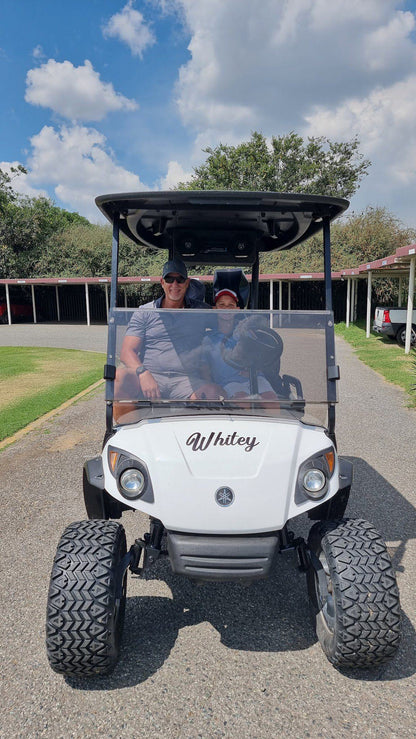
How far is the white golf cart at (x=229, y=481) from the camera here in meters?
2.02

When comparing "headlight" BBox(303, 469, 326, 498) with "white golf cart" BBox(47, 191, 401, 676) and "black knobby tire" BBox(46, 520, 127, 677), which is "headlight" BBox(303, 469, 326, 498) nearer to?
"white golf cart" BBox(47, 191, 401, 676)

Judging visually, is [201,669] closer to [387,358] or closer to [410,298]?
[387,358]

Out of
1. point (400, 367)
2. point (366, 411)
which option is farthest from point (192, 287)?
point (400, 367)

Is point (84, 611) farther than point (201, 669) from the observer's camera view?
No

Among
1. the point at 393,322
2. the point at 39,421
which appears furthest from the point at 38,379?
the point at 393,322

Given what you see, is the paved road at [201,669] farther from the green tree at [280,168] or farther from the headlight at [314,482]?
the green tree at [280,168]

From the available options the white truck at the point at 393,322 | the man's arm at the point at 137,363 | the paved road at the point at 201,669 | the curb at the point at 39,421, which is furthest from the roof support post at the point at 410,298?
the man's arm at the point at 137,363

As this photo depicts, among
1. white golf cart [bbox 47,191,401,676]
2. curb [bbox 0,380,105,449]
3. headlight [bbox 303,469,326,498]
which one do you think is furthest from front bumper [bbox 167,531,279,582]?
curb [bbox 0,380,105,449]

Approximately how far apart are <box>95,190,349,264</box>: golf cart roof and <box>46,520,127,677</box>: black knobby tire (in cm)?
162

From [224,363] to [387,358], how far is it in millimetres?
11129

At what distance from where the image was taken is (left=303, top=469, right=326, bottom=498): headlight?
83.5 inches

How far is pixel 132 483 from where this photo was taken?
214 centimetres

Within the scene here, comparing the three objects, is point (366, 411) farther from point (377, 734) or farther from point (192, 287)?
point (377, 734)

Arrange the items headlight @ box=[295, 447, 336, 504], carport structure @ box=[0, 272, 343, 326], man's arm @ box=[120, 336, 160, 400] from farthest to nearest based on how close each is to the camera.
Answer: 1. carport structure @ box=[0, 272, 343, 326]
2. man's arm @ box=[120, 336, 160, 400]
3. headlight @ box=[295, 447, 336, 504]
